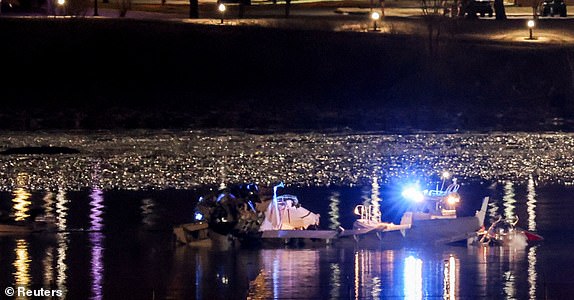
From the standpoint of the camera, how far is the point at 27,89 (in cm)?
5666

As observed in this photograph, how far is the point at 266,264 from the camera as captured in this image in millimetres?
27000

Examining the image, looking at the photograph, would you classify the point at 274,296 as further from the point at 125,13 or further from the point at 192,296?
the point at 125,13

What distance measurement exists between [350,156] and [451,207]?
15324 millimetres

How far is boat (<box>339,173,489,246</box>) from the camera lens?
95.1 feet

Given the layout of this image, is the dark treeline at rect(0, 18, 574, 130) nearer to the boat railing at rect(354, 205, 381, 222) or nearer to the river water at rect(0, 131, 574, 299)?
the river water at rect(0, 131, 574, 299)

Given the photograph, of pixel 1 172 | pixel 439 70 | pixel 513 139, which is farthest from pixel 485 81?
pixel 1 172

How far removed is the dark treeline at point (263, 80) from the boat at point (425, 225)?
2308cm

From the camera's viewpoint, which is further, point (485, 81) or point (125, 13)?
point (125, 13)

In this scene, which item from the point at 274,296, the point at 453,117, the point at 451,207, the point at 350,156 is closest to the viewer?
the point at 274,296

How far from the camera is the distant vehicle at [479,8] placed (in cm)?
6800

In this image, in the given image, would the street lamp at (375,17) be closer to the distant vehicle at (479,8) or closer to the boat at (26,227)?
the distant vehicle at (479,8)

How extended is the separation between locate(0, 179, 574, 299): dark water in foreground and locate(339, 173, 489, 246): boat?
0.53 metres
